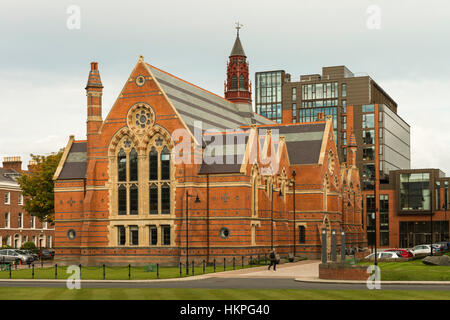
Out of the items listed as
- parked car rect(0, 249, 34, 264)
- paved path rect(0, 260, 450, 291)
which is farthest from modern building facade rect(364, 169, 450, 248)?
paved path rect(0, 260, 450, 291)

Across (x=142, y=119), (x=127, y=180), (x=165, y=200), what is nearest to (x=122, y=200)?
(x=127, y=180)

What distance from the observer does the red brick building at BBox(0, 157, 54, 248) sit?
318 ft

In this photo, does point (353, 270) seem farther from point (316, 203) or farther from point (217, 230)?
point (316, 203)

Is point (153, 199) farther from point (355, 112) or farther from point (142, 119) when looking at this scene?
point (355, 112)

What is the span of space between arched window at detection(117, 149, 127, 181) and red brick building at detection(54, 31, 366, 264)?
0.10m

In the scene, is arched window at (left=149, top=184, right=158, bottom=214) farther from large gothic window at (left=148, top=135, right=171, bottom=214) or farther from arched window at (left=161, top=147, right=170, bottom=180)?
arched window at (left=161, top=147, right=170, bottom=180)

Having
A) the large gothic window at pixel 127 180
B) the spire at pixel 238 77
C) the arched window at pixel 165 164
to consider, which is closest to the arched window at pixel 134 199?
the large gothic window at pixel 127 180

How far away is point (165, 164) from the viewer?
66.4 m

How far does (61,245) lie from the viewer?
2724 inches

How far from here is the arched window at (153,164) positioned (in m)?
66.8

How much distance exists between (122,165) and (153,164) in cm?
331

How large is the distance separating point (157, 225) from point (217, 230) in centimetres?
569
